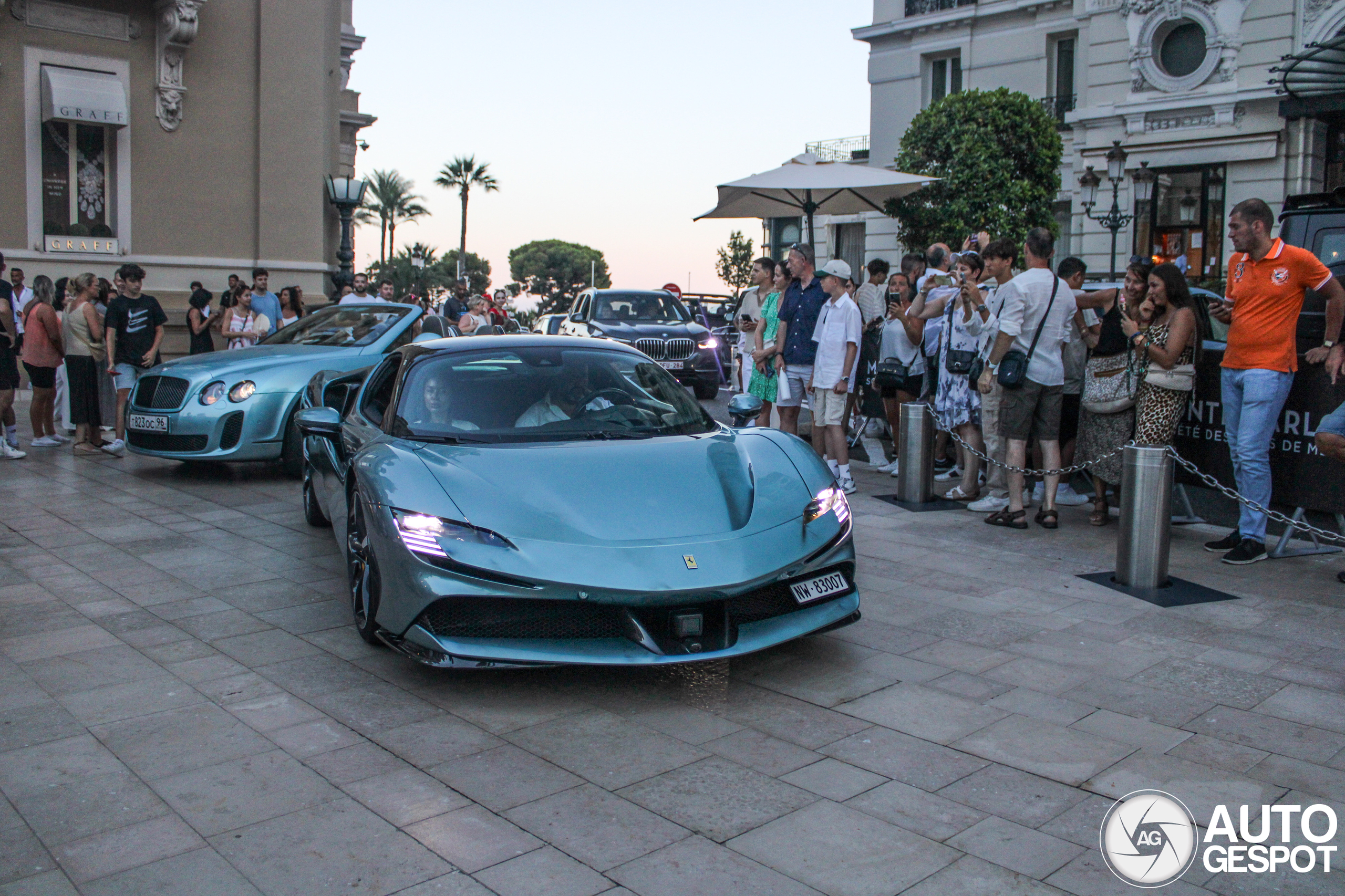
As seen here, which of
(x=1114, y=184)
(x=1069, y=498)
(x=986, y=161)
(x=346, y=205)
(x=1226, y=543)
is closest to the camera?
(x=1226, y=543)

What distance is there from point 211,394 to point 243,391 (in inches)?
9.5

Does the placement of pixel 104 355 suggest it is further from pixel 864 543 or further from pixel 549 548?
pixel 549 548

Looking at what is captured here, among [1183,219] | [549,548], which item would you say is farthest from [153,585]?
[1183,219]

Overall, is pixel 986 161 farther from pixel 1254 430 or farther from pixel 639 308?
pixel 1254 430

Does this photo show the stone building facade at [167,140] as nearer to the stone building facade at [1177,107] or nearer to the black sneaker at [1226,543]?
the black sneaker at [1226,543]

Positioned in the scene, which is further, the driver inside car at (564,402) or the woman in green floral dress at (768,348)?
the woman in green floral dress at (768,348)

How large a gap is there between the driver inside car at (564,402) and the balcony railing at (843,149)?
39.7 m

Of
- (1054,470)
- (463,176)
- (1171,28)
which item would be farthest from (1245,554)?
(463,176)

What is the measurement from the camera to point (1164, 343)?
673cm

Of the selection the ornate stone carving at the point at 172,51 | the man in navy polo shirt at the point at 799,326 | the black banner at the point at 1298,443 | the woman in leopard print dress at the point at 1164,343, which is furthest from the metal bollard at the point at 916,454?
the ornate stone carving at the point at 172,51

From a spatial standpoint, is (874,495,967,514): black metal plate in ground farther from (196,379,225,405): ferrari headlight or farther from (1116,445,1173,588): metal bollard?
(196,379,225,405): ferrari headlight

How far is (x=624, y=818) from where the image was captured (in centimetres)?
310

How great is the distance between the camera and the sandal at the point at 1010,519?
7.30 m

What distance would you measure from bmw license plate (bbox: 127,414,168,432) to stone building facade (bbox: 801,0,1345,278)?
23497mm
